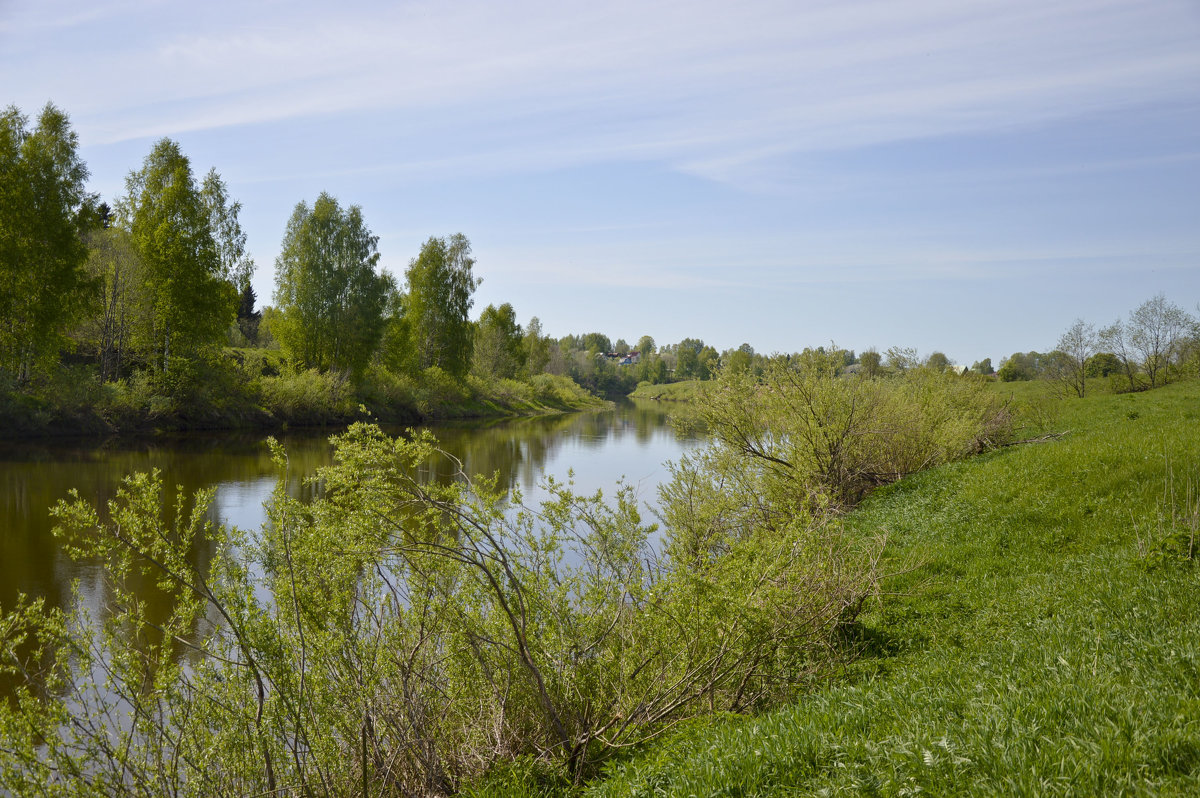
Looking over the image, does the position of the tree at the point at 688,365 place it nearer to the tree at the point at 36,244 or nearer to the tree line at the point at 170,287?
the tree line at the point at 170,287

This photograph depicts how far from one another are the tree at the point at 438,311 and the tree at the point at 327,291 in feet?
28.2

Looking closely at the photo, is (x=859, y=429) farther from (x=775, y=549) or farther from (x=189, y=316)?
(x=189, y=316)

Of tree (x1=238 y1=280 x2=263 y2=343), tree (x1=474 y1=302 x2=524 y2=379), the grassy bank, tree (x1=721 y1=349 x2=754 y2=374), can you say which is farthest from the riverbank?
tree (x1=238 y1=280 x2=263 y2=343)

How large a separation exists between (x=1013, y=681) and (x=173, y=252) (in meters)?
33.8

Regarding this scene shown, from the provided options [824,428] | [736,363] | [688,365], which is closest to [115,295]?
[736,363]

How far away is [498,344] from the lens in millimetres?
62500

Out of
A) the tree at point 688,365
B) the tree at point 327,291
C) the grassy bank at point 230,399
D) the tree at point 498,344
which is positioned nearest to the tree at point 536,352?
the tree at point 498,344

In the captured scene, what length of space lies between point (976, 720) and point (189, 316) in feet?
112

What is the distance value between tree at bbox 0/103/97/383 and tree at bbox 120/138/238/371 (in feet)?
10.8

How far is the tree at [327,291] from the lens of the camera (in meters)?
40.2

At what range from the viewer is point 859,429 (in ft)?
48.7

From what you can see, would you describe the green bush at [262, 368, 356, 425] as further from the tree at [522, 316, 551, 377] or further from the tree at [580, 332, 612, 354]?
the tree at [580, 332, 612, 354]

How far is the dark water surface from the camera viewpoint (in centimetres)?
1192

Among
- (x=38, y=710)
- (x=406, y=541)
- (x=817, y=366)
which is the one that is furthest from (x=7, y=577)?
(x=817, y=366)
